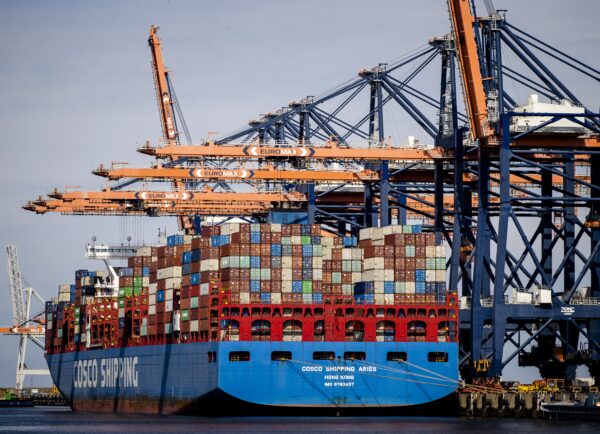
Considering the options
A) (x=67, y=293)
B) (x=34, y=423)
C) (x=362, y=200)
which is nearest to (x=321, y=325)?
(x=34, y=423)

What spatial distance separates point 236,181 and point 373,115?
40.0 ft

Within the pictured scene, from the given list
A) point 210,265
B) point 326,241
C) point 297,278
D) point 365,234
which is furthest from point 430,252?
point 210,265

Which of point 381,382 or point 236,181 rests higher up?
point 236,181

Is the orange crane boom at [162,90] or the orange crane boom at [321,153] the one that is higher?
the orange crane boom at [162,90]

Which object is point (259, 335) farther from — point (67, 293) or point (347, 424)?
point (67, 293)

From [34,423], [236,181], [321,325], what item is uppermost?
[236,181]

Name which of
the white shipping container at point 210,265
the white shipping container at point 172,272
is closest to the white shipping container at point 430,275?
the white shipping container at point 210,265

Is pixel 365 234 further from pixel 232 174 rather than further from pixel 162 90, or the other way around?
pixel 162 90

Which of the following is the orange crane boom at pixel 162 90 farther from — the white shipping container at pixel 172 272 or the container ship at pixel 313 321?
the container ship at pixel 313 321

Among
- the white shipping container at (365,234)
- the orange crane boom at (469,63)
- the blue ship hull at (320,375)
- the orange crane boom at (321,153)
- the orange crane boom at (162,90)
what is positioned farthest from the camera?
the orange crane boom at (162,90)

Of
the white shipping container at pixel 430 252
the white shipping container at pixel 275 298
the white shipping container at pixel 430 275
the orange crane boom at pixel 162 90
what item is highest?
the orange crane boom at pixel 162 90

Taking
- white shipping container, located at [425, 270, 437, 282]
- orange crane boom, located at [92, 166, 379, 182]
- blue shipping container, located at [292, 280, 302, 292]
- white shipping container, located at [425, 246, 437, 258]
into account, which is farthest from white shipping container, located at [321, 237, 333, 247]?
orange crane boom, located at [92, 166, 379, 182]

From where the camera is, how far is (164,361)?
80.7 metres

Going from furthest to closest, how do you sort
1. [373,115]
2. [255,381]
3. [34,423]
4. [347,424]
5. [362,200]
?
[362,200], [373,115], [34,423], [255,381], [347,424]
